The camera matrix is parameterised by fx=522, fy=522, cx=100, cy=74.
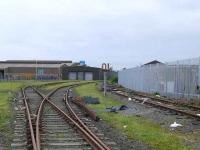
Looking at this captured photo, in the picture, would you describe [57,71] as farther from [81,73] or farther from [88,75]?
[88,75]

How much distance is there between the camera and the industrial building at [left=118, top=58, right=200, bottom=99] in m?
37.7

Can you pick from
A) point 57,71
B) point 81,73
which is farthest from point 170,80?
point 57,71

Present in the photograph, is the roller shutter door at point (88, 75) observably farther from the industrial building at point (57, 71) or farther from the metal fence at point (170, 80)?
the metal fence at point (170, 80)

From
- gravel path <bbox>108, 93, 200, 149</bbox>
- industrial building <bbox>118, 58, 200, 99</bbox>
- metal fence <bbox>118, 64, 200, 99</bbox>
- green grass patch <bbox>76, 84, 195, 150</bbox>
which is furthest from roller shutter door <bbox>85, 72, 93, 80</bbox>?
green grass patch <bbox>76, 84, 195, 150</bbox>

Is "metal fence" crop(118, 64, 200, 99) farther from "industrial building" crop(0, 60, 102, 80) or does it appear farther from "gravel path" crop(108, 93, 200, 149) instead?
"industrial building" crop(0, 60, 102, 80)

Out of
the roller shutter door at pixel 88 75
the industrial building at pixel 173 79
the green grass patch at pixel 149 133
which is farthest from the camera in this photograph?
the roller shutter door at pixel 88 75

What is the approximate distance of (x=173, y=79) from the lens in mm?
42625

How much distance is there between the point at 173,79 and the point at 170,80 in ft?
3.11

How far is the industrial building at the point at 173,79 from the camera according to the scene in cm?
3772

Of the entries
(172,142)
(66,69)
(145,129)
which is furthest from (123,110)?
(66,69)

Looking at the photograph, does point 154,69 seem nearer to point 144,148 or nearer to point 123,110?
point 123,110

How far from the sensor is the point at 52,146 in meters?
13.3

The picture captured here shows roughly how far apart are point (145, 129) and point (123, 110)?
30.4 ft

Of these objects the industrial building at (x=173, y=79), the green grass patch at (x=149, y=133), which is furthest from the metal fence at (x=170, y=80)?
the green grass patch at (x=149, y=133)
